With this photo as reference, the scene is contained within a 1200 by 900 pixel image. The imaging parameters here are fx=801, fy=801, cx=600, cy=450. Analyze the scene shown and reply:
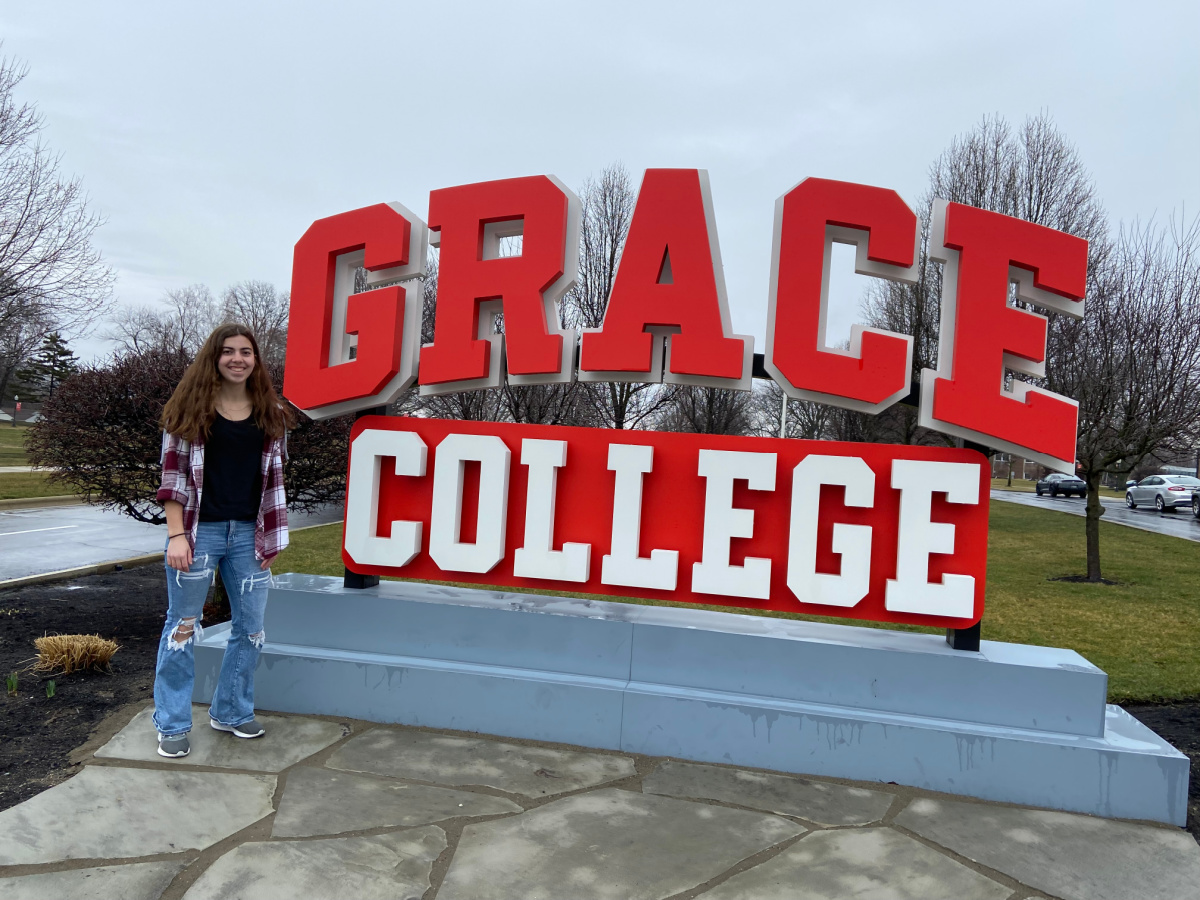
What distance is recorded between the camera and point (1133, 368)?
11.5 metres

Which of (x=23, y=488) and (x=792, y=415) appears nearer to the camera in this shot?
(x=23, y=488)

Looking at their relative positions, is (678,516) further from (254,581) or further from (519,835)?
(254,581)

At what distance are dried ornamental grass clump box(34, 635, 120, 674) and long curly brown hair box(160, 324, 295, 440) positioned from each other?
2.00 meters

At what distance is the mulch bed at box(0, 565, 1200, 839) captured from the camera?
3449mm

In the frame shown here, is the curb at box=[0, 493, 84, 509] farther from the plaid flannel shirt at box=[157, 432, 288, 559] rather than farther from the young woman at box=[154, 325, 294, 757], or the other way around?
the plaid flannel shirt at box=[157, 432, 288, 559]

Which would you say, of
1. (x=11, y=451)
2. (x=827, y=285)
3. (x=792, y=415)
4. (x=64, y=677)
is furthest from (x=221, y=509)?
(x=11, y=451)

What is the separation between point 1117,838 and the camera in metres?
3.13

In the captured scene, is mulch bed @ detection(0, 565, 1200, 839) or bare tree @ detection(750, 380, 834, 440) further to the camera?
bare tree @ detection(750, 380, 834, 440)

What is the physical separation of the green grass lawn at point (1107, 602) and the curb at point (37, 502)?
5.90 meters

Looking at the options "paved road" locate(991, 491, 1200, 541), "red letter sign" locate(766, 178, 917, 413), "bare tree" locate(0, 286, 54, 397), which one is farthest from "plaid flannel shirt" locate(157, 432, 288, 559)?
"paved road" locate(991, 491, 1200, 541)

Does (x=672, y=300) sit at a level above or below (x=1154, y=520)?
above

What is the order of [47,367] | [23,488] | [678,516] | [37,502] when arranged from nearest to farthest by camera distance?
[678,516]
[37,502]
[23,488]
[47,367]

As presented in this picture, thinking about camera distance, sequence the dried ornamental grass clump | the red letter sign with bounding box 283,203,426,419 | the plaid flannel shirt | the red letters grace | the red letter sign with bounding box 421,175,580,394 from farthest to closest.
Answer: the dried ornamental grass clump, the red letter sign with bounding box 283,203,426,419, the red letter sign with bounding box 421,175,580,394, the red letters grace, the plaid flannel shirt

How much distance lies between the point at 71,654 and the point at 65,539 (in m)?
7.52
